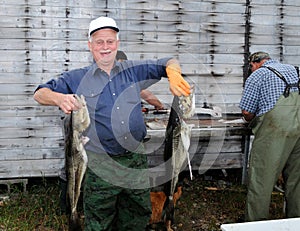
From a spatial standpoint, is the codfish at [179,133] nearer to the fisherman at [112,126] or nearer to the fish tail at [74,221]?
the fisherman at [112,126]

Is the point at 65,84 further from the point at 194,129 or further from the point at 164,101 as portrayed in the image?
the point at 164,101

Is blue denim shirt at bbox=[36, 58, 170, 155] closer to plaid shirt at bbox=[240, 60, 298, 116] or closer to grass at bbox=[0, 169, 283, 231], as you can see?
plaid shirt at bbox=[240, 60, 298, 116]

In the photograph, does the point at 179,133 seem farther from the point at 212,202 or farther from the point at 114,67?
the point at 212,202

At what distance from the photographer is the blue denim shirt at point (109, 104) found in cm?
374

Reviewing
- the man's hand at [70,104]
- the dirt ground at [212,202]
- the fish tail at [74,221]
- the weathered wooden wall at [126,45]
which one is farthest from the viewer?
the weathered wooden wall at [126,45]

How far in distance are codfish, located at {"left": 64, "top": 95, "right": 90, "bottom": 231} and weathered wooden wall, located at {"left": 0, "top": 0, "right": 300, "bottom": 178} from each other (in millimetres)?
2559

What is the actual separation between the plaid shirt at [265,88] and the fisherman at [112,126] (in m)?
1.30

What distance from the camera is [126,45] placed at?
6.12 meters

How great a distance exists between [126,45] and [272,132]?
2.54 m

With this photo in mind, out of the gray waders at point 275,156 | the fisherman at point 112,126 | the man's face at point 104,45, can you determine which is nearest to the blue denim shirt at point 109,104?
the fisherman at point 112,126

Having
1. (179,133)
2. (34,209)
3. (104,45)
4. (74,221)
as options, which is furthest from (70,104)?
(34,209)

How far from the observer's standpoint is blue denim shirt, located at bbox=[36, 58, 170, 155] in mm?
3738

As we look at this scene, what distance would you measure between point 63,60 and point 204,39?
82.4 inches

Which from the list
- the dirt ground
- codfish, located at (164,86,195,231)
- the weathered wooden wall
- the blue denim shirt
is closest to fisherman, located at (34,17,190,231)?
the blue denim shirt
